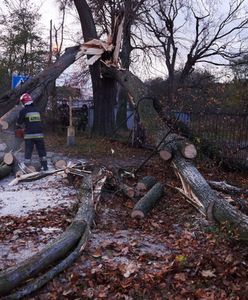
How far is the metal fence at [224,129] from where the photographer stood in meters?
10.6

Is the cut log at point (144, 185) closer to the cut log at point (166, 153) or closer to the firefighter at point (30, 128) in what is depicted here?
the cut log at point (166, 153)

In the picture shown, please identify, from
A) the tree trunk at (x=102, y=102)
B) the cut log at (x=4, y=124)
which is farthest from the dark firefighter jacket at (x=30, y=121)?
the tree trunk at (x=102, y=102)

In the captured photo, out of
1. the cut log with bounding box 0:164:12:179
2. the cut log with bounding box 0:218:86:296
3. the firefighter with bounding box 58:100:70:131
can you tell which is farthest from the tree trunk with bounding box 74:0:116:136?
the cut log with bounding box 0:218:86:296

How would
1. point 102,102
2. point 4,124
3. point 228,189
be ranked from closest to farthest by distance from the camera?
point 228,189, point 4,124, point 102,102

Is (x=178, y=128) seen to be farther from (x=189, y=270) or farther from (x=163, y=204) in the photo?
(x=189, y=270)

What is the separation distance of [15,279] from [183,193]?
13.7 ft

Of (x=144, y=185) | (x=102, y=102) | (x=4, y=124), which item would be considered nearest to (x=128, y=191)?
(x=144, y=185)

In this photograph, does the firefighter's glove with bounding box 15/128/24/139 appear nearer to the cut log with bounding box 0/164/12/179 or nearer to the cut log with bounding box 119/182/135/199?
the cut log with bounding box 0/164/12/179

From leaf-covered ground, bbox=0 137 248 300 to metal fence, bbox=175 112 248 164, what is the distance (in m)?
3.53

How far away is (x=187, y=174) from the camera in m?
7.69

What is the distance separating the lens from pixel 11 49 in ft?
82.5

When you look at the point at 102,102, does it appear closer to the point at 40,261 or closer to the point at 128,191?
the point at 128,191

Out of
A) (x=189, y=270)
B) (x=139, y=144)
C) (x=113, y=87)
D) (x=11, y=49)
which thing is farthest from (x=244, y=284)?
(x=11, y=49)

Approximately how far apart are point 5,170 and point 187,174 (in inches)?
160
